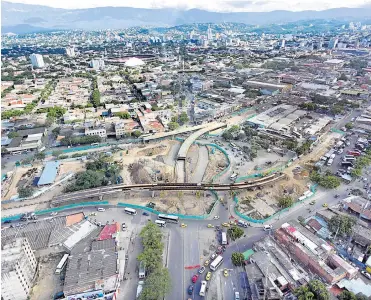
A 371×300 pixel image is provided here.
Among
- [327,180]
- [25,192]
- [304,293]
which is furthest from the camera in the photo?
[327,180]

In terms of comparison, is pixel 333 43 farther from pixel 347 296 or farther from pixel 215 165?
pixel 347 296

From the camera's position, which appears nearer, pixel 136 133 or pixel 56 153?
pixel 56 153

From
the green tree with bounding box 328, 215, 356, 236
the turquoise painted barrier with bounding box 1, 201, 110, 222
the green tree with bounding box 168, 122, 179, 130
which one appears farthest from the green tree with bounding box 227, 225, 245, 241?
the green tree with bounding box 168, 122, 179, 130

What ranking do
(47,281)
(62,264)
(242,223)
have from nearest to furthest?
(47,281), (62,264), (242,223)

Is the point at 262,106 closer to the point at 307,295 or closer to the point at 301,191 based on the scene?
the point at 301,191

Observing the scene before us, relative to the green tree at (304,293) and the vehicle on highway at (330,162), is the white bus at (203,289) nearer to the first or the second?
the green tree at (304,293)

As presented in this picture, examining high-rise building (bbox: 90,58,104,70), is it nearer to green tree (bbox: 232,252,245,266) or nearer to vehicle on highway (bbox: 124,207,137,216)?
vehicle on highway (bbox: 124,207,137,216)

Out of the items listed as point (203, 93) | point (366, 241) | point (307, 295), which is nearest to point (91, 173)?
point (307, 295)

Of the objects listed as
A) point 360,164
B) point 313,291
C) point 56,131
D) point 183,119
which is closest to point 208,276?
point 313,291
